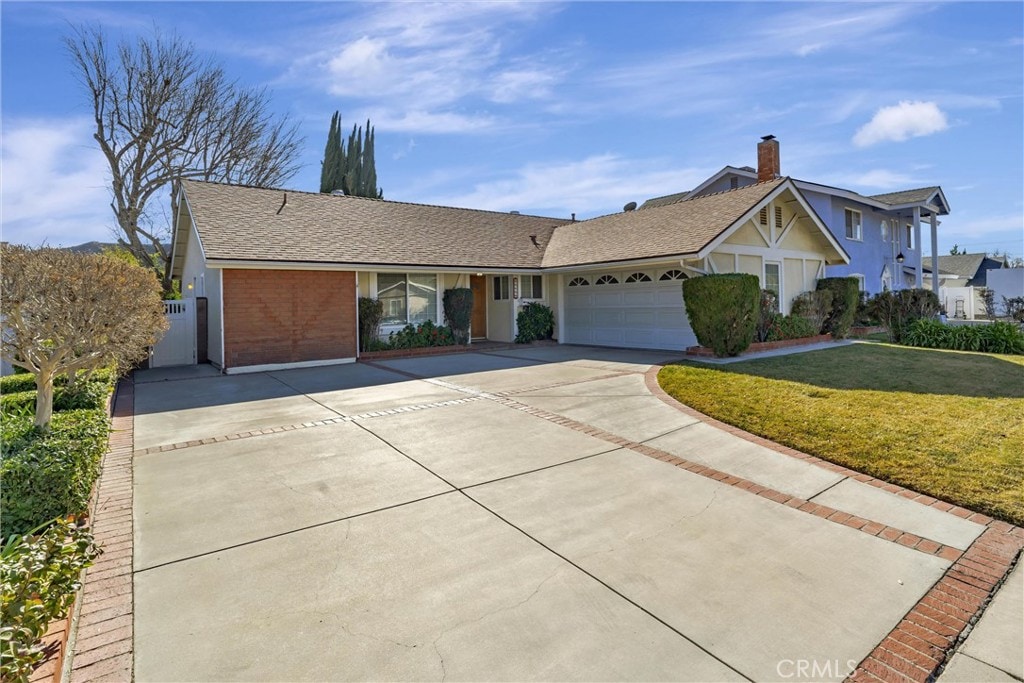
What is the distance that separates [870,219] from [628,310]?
16686mm

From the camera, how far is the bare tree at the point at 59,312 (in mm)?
5262

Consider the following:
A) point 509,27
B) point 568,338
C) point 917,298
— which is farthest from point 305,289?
point 917,298

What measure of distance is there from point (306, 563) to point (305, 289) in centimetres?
1075

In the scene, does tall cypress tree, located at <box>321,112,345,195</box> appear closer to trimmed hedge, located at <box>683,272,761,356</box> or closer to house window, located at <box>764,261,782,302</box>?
house window, located at <box>764,261,782,302</box>

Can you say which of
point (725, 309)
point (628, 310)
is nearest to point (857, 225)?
point (628, 310)

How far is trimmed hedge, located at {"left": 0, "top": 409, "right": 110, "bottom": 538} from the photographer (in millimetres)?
3611

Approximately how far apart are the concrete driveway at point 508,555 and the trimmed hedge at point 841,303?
506 inches

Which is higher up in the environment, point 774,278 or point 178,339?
point 774,278

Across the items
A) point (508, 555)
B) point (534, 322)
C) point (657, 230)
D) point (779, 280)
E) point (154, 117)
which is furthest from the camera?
point (154, 117)

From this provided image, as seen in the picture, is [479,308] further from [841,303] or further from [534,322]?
[841,303]

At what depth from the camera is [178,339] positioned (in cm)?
1370

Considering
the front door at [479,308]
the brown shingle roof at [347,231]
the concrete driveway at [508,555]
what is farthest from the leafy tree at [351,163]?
the concrete driveway at [508,555]

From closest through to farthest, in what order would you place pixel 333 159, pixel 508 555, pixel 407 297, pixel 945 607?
pixel 945 607 → pixel 508 555 → pixel 407 297 → pixel 333 159

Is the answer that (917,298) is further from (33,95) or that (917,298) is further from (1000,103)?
(33,95)
